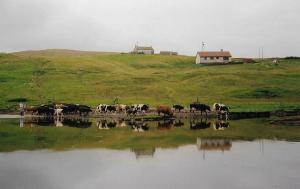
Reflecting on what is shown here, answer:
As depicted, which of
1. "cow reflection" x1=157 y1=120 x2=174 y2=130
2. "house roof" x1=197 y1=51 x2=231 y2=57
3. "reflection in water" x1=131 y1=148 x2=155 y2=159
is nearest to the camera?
"reflection in water" x1=131 y1=148 x2=155 y2=159

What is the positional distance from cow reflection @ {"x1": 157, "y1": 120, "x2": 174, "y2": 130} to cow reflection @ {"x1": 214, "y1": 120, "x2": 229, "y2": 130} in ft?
14.2

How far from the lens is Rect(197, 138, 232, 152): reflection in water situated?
31.6 m

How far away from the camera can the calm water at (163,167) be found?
21.5 meters

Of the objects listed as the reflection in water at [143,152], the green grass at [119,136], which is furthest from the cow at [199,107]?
→ the reflection in water at [143,152]

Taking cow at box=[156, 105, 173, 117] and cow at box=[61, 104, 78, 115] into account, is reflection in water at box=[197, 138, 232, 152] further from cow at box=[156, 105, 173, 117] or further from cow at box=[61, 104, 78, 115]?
cow at box=[61, 104, 78, 115]

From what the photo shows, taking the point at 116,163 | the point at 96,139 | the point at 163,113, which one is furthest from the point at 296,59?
the point at 116,163

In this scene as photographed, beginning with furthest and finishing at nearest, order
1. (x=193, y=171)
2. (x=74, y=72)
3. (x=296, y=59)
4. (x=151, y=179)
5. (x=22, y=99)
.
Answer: (x=296, y=59) < (x=74, y=72) < (x=22, y=99) < (x=193, y=171) < (x=151, y=179)

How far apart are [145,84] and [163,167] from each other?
57937 millimetres

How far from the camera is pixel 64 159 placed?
89.9ft

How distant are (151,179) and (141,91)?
54.0 meters

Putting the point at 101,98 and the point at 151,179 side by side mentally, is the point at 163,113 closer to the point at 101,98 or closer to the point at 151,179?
the point at 101,98

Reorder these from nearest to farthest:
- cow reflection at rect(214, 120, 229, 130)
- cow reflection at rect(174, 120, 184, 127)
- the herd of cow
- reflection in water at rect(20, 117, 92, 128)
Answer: cow reflection at rect(214, 120, 229, 130)
cow reflection at rect(174, 120, 184, 127)
reflection in water at rect(20, 117, 92, 128)
the herd of cow

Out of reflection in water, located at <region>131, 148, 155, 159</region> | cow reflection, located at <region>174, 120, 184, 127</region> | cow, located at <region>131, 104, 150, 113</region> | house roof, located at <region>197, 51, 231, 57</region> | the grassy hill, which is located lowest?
reflection in water, located at <region>131, 148, 155, 159</region>

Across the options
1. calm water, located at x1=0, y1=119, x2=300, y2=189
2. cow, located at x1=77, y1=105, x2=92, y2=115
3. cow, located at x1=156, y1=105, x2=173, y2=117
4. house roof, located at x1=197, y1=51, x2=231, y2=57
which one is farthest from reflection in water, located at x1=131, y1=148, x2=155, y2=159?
house roof, located at x1=197, y1=51, x2=231, y2=57
